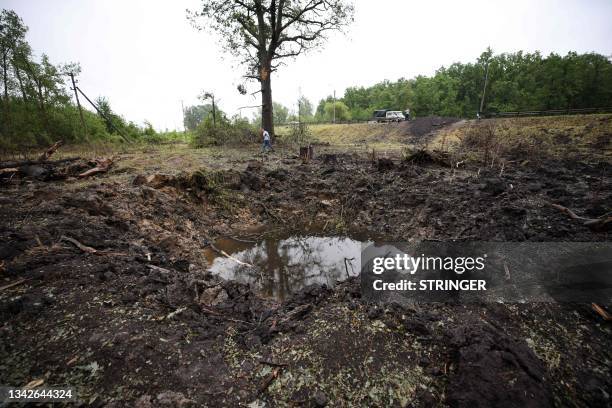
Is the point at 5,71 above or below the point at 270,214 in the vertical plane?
above

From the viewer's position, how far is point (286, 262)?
5.48m

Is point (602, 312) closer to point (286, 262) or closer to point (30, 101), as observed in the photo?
point (286, 262)

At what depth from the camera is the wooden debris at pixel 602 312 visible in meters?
2.61

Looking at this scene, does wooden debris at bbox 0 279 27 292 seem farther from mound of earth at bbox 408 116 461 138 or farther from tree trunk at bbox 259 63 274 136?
mound of earth at bbox 408 116 461 138

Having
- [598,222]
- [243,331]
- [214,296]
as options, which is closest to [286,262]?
[214,296]

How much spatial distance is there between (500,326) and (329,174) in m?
7.23

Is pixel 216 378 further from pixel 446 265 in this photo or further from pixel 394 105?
pixel 394 105

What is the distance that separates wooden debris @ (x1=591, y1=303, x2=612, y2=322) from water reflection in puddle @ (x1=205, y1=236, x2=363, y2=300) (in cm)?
296

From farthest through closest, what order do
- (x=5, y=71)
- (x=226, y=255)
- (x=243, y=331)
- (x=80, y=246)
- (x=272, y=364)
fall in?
1. (x=5, y=71)
2. (x=226, y=255)
3. (x=80, y=246)
4. (x=243, y=331)
5. (x=272, y=364)

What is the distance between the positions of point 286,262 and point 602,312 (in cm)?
448

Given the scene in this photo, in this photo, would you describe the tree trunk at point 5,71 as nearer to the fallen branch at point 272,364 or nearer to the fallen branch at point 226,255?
the fallen branch at point 226,255

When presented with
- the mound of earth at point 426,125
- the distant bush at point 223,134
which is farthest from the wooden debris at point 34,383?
the mound of earth at point 426,125

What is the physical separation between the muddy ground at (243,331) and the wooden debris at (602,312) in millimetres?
50

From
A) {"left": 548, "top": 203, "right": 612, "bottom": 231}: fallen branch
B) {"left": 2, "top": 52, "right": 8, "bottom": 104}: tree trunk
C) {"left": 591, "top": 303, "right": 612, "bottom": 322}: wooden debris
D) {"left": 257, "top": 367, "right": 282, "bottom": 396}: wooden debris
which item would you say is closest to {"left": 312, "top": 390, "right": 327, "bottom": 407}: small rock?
{"left": 257, "top": 367, "right": 282, "bottom": 396}: wooden debris
